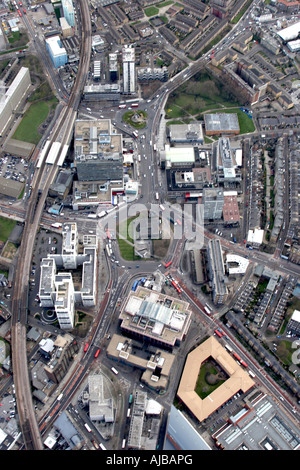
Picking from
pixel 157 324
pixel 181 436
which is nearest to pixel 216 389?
pixel 181 436

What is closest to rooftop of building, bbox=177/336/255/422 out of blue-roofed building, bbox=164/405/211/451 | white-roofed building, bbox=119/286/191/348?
blue-roofed building, bbox=164/405/211/451

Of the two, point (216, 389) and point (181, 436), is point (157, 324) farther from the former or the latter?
point (181, 436)


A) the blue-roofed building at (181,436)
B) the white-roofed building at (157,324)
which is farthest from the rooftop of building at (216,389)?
the white-roofed building at (157,324)

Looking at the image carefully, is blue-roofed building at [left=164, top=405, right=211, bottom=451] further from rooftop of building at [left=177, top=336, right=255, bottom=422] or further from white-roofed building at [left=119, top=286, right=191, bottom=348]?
white-roofed building at [left=119, top=286, right=191, bottom=348]

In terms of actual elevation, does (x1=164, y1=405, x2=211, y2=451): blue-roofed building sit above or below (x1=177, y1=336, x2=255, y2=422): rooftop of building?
below

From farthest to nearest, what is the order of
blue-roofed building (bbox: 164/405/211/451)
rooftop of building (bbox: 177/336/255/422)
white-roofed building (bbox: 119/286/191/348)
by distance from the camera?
1. white-roofed building (bbox: 119/286/191/348)
2. rooftop of building (bbox: 177/336/255/422)
3. blue-roofed building (bbox: 164/405/211/451)

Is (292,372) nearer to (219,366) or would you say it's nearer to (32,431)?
(219,366)

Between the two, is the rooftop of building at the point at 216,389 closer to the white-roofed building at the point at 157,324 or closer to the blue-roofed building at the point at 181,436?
the blue-roofed building at the point at 181,436
